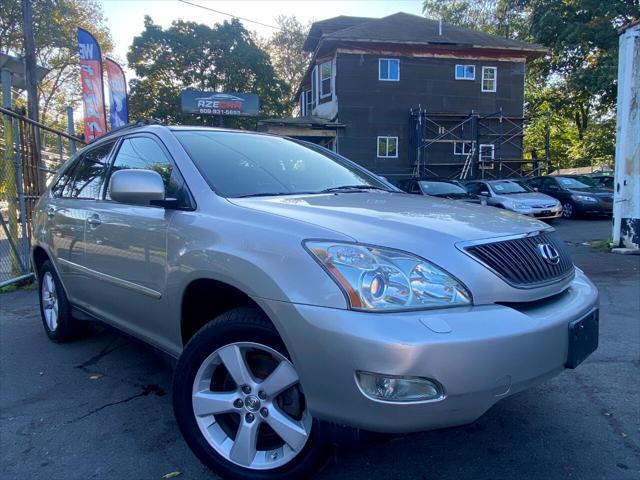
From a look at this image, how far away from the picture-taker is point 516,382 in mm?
1898

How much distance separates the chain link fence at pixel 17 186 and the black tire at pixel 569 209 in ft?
46.8

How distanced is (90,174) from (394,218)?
268 cm

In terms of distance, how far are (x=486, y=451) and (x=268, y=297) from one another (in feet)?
4.75

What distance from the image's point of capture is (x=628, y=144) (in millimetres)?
8289

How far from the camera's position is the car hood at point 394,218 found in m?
2.06

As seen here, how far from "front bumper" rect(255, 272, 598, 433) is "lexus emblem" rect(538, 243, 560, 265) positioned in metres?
0.50

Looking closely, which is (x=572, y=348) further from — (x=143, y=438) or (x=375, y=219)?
(x=143, y=438)

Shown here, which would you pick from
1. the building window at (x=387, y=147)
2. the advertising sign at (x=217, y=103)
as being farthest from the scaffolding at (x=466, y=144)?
the advertising sign at (x=217, y=103)

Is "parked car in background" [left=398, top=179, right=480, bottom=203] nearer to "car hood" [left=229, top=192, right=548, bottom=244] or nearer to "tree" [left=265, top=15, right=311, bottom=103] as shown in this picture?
"car hood" [left=229, top=192, right=548, bottom=244]

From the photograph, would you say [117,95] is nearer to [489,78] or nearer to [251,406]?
[251,406]

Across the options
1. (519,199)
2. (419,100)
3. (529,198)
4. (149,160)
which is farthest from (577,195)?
(149,160)

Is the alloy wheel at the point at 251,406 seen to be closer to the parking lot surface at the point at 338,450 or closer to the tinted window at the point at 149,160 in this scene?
the parking lot surface at the point at 338,450

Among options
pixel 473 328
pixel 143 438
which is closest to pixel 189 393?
pixel 143 438

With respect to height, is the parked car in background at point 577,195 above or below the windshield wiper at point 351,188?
below
